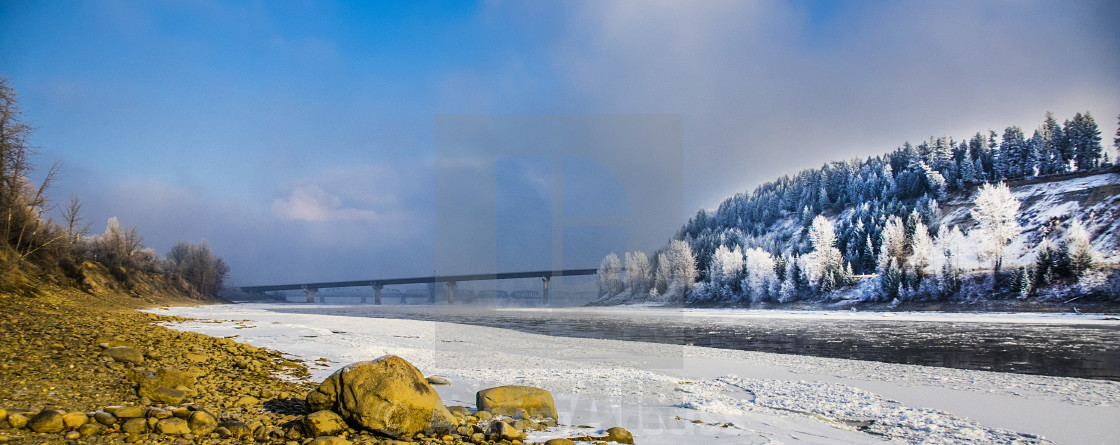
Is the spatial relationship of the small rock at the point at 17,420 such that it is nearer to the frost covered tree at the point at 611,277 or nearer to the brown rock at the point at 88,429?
the brown rock at the point at 88,429

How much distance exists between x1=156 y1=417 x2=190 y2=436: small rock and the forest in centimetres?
8548

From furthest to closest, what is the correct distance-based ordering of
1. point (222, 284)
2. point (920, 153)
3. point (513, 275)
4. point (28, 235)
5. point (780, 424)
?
1. point (513, 275)
2. point (920, 153)
3. point (222, 284)
4. point (28, 235)
5. point (780, 424)

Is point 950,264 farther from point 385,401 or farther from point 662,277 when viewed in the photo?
point 385,401

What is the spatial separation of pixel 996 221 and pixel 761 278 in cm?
3934

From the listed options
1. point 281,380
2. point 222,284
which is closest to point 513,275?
point 222,284

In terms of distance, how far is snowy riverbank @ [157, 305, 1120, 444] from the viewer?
7.25 m

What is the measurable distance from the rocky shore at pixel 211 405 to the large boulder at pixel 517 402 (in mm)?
16

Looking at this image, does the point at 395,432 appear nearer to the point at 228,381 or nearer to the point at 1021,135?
the point at 228,381

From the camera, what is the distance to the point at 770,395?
980 centimetres

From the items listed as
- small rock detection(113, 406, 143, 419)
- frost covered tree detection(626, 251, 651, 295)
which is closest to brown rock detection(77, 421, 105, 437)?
small rock detection(113, 406, 143, 419)

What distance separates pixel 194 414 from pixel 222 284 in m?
139

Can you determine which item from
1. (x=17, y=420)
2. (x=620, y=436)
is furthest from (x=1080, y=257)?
(x=17, y=420)

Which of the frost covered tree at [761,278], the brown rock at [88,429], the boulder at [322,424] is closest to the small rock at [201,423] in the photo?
the brown rock at [88,429]

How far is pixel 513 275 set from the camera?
144500mm
